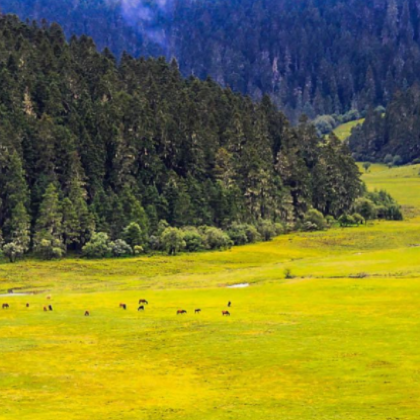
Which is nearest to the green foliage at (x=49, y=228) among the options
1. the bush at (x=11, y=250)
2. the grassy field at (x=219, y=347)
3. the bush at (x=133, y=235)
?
the bush at (x=11, y=250)

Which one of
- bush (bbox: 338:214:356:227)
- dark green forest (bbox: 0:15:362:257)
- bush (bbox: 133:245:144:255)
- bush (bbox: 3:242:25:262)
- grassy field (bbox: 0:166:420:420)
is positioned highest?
dark green forest (bbox: 0:15:362:257)

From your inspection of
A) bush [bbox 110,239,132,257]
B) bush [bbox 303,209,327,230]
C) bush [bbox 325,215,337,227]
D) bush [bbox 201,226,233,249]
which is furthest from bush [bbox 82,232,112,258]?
bush [bbox 325,215,337,227]

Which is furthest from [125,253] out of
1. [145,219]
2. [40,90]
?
[40,90]

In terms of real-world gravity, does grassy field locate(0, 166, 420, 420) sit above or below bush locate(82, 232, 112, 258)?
below

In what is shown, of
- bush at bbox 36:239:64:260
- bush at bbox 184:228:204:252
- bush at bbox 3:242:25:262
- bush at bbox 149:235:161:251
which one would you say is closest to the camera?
bush at bbox 3:242:25:262

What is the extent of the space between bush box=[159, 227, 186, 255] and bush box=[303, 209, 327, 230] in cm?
4525

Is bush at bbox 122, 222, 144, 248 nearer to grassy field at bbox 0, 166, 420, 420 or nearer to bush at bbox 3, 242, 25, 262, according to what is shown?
bush at bbox 3, 242, 25, 262

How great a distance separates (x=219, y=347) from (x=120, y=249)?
81.0 meters

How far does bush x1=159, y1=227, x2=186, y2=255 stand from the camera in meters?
150

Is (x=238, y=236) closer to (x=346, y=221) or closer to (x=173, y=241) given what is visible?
(x=173, y=241)

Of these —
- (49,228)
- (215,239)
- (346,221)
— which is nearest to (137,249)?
(49,228)

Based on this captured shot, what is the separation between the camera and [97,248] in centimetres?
14450

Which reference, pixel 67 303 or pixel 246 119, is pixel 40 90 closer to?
pixel 246 119

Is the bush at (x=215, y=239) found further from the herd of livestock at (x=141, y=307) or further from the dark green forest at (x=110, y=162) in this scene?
the herd of livestock at (x=141, y=307)
